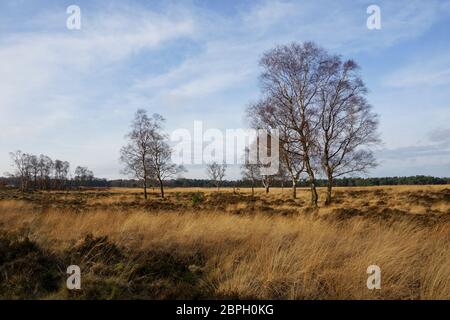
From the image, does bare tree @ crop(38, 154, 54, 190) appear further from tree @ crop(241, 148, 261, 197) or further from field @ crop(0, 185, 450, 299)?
field @ crop(0, 185, 450, 299)

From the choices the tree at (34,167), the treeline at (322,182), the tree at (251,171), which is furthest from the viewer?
the treeline at (322,182)

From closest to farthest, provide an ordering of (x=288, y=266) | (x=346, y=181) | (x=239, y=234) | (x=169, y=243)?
(x=288, y=266)
(x=169, y=243)
(x=239, y=234)
(x=346, y=181)

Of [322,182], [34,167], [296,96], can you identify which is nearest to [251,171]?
[296,96]

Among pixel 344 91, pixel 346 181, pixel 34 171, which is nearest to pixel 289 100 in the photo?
pixel 344 91

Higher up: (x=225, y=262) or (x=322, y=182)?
(x=225, y=262)

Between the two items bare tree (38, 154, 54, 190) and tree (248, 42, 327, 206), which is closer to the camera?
tree (248, 42, 327, 206)

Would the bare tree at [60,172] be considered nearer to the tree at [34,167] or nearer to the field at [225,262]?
the tree at [34,167]

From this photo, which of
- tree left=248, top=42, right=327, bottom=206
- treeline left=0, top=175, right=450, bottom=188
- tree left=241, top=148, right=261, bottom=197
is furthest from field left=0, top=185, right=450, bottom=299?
treeline left=0, top=175, right=450, bottom=188

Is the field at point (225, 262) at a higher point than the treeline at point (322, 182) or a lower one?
higher

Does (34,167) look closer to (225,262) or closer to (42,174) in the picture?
(42,174)

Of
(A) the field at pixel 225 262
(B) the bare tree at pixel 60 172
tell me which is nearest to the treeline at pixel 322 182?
(B) the bare tree at pixel 60 172
